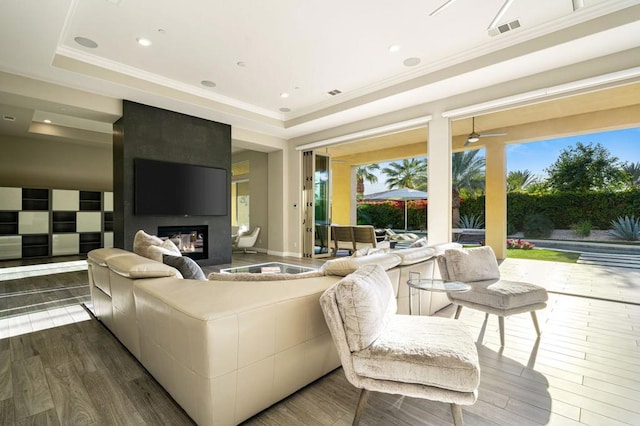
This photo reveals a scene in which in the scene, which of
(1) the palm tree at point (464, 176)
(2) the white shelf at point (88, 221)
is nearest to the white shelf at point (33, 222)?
(2) the white shelf at point (88, 221)

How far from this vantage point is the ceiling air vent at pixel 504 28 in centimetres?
347

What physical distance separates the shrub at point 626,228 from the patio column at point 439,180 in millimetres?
2078

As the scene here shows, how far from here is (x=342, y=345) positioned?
5.16 ft

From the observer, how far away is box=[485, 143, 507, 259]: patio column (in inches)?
196

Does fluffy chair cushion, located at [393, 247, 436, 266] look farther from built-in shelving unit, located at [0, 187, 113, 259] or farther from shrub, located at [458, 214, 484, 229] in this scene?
built-in shelving unit, located at [0, 187, 113, 259]

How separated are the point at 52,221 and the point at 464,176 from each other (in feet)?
30.7

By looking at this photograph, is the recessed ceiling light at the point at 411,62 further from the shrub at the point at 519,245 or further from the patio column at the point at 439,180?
the shrub at the point at 519,245

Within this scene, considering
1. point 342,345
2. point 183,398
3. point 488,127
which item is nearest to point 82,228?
point 183,398

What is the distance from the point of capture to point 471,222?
517cm

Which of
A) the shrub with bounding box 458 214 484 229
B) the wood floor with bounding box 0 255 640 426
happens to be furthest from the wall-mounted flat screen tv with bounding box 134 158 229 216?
the shrub with bounding box 458 214 484 229

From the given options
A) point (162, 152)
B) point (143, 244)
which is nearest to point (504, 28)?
point (143, 244)

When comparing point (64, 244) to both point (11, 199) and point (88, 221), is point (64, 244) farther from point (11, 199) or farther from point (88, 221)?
point (11, 199)

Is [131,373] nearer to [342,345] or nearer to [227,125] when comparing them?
[342,345]

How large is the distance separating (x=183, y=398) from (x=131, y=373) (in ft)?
2.56
